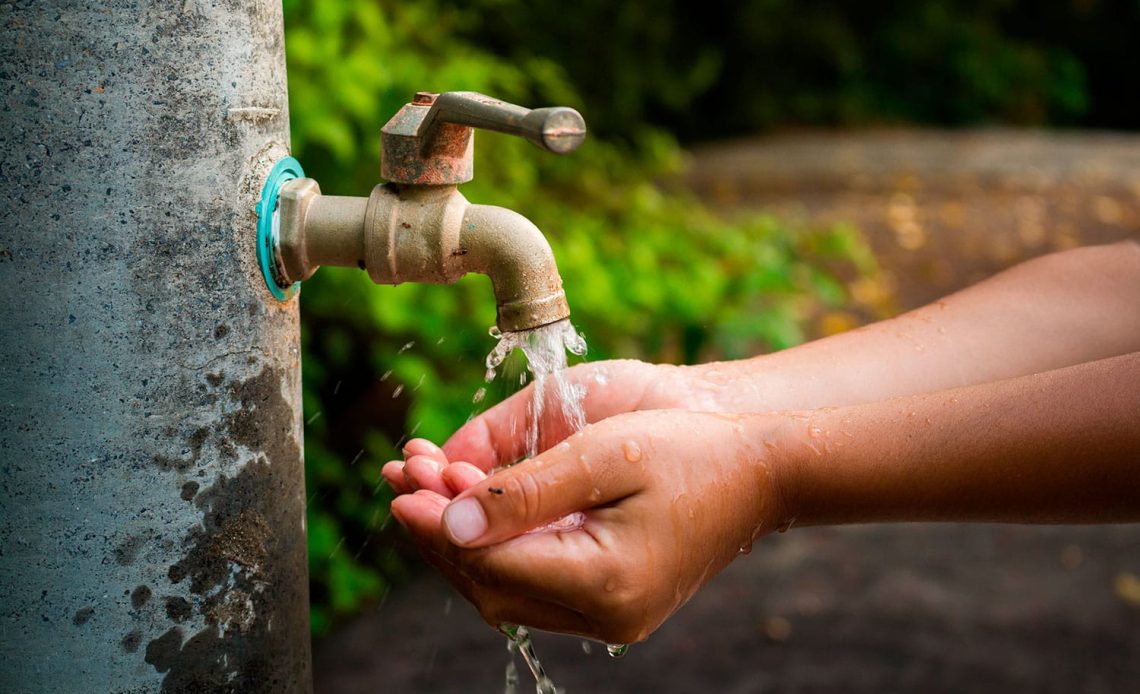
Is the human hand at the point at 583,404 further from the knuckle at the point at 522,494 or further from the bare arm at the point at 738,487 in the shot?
the knuckle at the point at 522,494

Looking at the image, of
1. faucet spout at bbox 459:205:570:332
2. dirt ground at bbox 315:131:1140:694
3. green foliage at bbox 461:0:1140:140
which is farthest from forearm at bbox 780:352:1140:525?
green foliage at bbox 461:0:1140:140

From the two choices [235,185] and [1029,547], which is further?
[1029,547]

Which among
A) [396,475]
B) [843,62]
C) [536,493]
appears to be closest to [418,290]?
[396,475]

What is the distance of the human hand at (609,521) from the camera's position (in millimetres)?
1197

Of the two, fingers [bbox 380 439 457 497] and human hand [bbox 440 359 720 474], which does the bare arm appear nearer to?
fingers [bbox 380 439 457 497]

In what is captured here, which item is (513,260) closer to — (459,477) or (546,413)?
(459,477)

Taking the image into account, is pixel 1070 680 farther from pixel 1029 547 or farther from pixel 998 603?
pixel 1029 547

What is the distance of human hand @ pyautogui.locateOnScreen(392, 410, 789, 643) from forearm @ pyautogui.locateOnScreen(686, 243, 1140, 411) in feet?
1.26

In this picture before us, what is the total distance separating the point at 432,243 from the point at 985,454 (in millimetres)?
686

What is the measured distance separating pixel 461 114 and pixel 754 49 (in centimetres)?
1102

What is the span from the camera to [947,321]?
1.72m

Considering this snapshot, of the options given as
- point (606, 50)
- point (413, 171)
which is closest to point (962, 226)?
point (606, 50)

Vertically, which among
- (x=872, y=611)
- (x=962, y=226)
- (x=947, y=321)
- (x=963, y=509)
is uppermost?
(x=947, y=321)

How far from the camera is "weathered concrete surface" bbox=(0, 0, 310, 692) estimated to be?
1045mm
